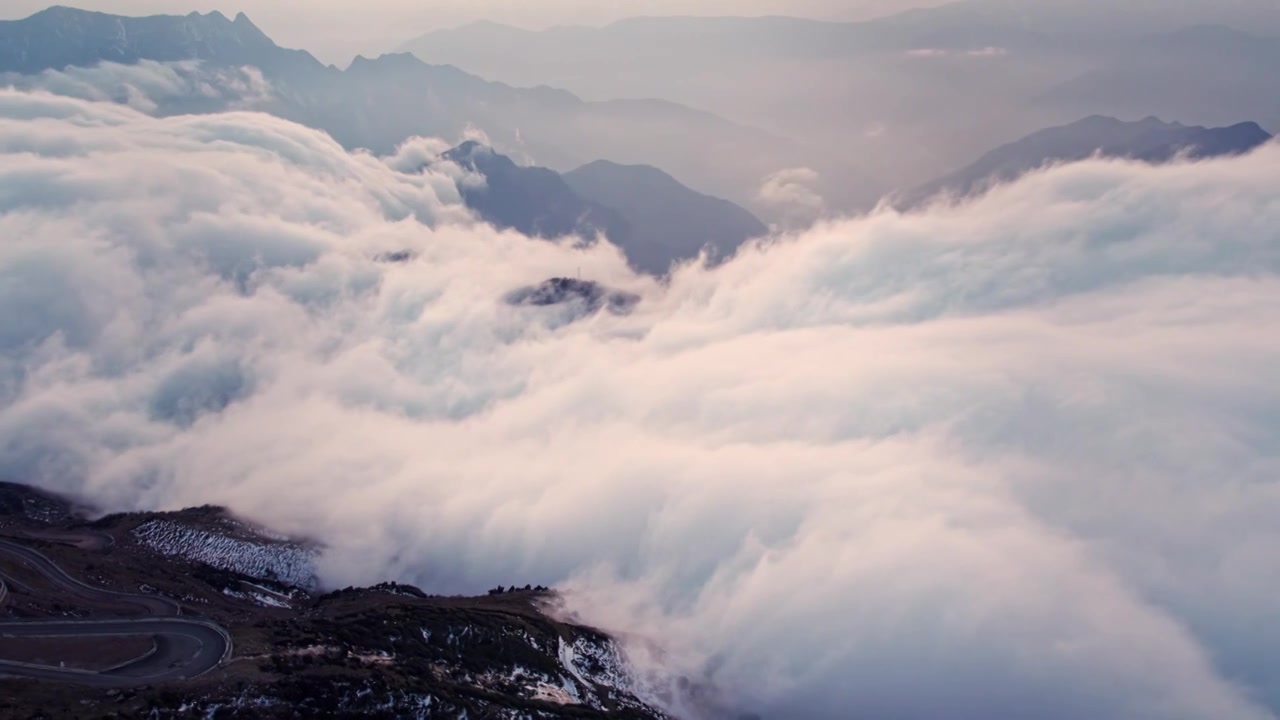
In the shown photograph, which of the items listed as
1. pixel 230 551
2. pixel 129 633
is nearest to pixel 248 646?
pixel 129 633

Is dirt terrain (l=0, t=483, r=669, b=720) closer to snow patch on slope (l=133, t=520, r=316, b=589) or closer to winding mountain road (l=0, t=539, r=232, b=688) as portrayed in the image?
winding mountain road (l=0, t=539, r=232, b=688)

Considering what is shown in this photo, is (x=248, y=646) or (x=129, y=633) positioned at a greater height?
(x=129, y=633)

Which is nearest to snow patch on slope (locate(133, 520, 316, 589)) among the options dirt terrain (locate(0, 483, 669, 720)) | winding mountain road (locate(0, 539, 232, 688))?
dirt terrain (locate(0, 483, 669, 720))

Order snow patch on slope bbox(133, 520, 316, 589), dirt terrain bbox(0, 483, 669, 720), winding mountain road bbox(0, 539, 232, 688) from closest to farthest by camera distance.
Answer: dirt terrain bbox(0, 483, 669, 720)
winding mountain road bbox(0, 539, 232, 688)
snow patch on slope bbox(133, 520, 316, 589)

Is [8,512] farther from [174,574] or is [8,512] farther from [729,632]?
[729,632]

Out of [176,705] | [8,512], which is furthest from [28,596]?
[8,512]

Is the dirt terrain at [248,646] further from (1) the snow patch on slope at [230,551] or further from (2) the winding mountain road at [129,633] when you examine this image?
(1) the snow patch on slope at [230,551]

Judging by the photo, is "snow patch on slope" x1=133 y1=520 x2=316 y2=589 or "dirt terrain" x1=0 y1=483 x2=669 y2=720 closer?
"dirt terrain" x1=0 y1=483 x2=669 y2=720

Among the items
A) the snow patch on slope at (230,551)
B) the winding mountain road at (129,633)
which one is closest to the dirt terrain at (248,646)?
the winding mountain road at (129,633)

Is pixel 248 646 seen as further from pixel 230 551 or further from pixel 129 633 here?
pixel 230 551
